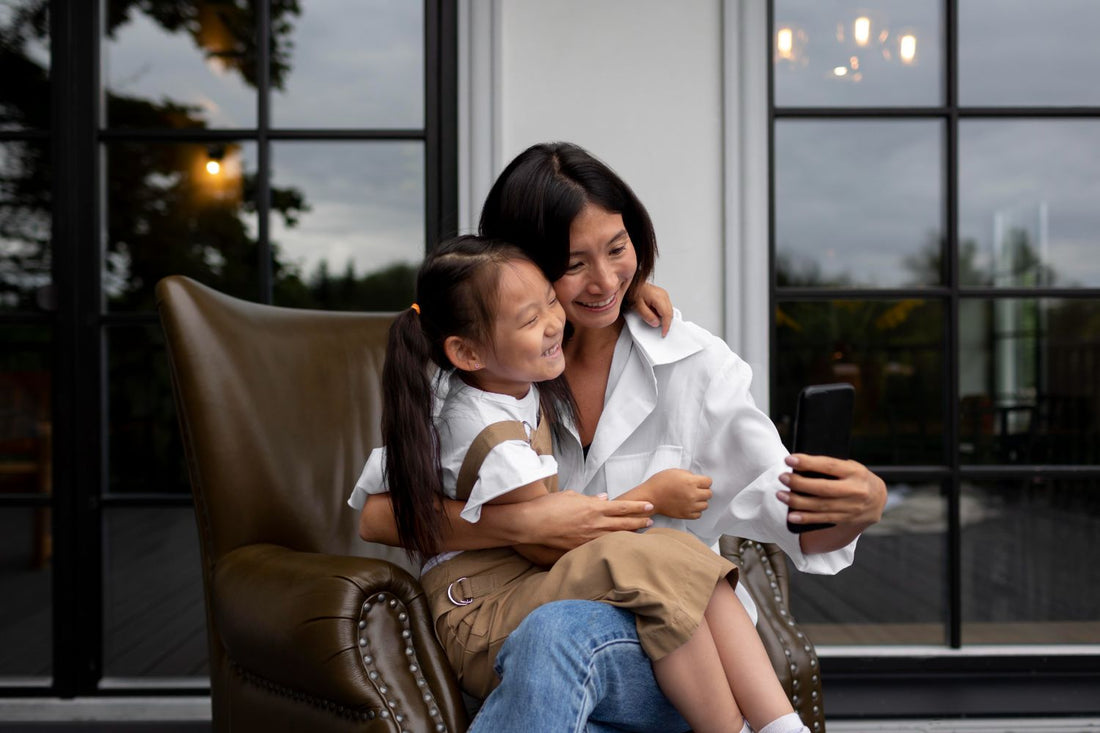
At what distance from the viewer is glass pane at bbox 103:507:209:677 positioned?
7.25 ft

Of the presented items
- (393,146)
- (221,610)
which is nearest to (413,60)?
(393,146)

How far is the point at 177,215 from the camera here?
91.0 inches

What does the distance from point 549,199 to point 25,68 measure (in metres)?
1.97

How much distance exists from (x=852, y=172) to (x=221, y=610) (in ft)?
8.22

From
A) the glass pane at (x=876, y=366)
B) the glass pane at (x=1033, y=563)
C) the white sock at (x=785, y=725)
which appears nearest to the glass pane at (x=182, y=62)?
the glass pane at (x=876, y=366)

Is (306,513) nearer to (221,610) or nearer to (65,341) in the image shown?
(221,610)

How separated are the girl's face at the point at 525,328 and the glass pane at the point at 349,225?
1.22 metres

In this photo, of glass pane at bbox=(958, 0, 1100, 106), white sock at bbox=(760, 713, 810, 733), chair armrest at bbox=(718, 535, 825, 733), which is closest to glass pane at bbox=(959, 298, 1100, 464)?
glass pane at bbox=(958, 0, 1100, 106)

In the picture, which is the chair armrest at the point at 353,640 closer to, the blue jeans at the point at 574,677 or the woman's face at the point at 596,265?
the blue jeans at the point at 574,677

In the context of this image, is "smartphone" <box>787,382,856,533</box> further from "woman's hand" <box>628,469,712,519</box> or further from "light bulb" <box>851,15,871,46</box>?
"light bulb" <box>851,15,871,46</box>

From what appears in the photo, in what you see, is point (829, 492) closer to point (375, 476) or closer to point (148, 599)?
point (375, 476)

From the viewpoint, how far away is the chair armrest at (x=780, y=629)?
1.26m

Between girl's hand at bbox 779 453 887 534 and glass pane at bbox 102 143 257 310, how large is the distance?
176 centimetres

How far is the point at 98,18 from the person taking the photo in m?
2.16
